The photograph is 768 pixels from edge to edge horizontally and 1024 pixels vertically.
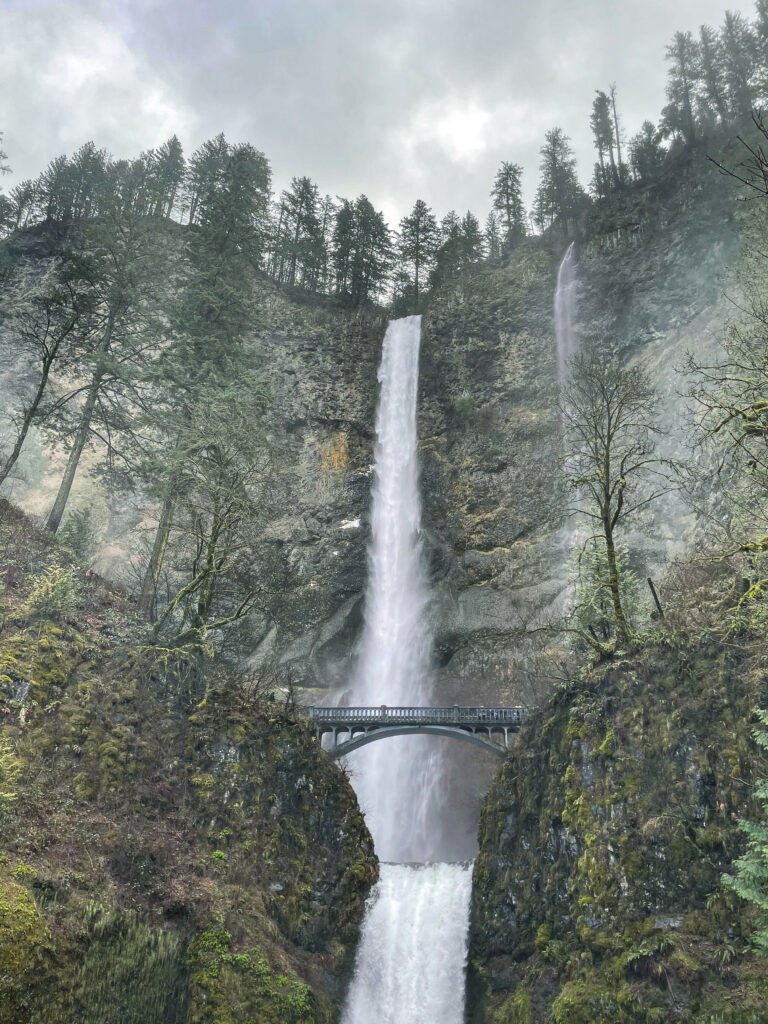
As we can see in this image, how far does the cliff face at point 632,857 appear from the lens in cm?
1031

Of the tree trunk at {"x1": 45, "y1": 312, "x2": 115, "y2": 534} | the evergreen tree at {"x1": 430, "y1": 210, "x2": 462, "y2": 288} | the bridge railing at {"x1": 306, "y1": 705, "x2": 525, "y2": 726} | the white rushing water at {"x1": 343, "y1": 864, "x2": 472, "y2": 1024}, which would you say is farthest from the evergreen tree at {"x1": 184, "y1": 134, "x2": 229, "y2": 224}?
the white rushing water at {"x1": 343, "y1": 864, "x2": 472, "y2": 1024}

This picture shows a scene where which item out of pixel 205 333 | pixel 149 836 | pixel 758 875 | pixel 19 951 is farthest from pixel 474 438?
pixel 19 951

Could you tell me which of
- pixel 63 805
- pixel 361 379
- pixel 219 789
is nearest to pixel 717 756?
pixel 219 789

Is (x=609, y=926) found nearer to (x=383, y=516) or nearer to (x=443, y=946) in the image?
(x=443, y=946)

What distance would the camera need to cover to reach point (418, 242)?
5072 centimetres

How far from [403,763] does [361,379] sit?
2496 centimetres

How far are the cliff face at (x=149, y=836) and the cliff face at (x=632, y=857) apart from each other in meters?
4.51

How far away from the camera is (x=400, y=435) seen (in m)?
41.2

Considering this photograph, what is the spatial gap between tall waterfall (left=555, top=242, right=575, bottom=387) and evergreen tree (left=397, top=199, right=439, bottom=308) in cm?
1264

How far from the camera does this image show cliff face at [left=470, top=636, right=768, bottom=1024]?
33.8ft

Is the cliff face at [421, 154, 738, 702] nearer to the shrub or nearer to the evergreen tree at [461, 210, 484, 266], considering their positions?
the evergreen tree at [461, 210, 484, 266]

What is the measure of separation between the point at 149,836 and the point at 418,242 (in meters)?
48.4

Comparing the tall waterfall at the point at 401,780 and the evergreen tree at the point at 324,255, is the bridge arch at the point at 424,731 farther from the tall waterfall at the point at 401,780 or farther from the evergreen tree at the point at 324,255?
the evergreen tree at the point at 324,255

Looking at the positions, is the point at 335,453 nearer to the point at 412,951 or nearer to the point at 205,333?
the point at 205,333
